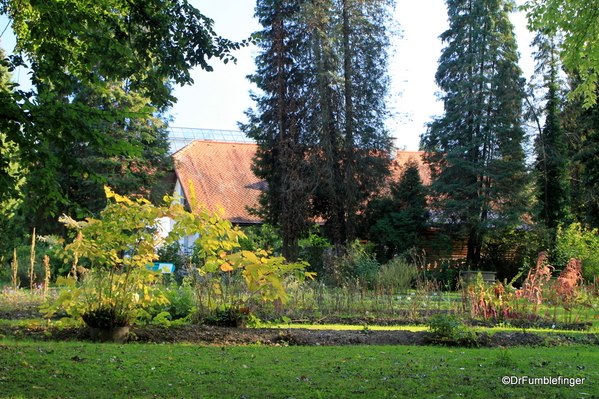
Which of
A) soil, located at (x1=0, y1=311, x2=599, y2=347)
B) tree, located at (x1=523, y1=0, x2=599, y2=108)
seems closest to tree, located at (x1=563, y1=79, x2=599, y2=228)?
tree, located at (x1=523, y1=0, x2=599, y2=108)

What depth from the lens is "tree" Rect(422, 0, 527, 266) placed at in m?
22.2

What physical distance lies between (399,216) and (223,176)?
1078 cm

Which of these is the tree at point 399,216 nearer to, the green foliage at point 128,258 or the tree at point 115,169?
the tree at point 115,169

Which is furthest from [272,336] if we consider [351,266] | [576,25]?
[351,266]

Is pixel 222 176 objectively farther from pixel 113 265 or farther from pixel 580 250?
pixel 113 265

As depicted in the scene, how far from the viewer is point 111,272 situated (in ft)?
19.4

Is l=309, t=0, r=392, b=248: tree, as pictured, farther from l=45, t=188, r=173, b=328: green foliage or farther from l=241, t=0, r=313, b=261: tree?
l=45, t=188, r=173, b=328: green foliage

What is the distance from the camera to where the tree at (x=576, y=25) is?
8.85m

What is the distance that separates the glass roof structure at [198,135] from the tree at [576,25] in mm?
29844

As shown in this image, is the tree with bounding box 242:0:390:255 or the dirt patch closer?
the dirt patch

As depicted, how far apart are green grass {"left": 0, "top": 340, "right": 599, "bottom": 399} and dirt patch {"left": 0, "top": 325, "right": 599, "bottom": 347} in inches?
15.9

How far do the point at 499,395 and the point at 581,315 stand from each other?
22.7 ft

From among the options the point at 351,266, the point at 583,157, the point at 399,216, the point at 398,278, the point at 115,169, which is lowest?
the point at 398,278

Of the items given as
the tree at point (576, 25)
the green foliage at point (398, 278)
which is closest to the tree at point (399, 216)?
the green foliage at point (398, 278)
